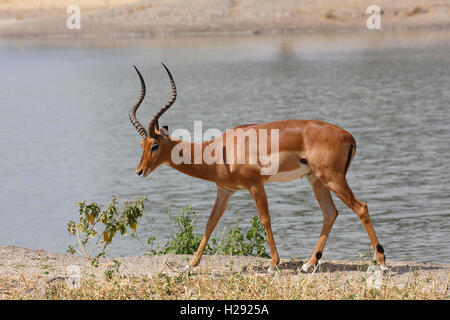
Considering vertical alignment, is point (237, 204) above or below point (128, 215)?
below

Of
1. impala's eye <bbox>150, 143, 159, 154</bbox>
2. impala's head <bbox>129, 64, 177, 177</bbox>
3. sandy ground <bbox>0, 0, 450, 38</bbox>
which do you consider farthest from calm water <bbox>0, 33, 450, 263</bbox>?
sandy ground <bbox>0, 0, 450, 38</bbox>

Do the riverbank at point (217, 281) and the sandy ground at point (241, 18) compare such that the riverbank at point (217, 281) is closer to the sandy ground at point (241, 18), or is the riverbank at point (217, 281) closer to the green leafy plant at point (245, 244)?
the green leafy plant at point (245, 244)

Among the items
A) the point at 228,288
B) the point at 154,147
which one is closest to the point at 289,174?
the point at 154,147

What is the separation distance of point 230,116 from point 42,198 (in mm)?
11368

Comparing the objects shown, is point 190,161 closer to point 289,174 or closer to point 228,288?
point 289,174

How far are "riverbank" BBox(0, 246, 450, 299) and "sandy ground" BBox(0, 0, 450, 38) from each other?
62205 mm

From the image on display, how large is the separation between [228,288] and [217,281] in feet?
1.27

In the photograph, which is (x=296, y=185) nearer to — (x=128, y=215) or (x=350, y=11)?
(x=128, y=215)

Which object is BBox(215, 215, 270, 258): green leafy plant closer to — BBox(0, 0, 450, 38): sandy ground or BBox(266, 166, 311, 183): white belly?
BBox(266, 166, 311, 183): white belly

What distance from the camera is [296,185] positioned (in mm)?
15727

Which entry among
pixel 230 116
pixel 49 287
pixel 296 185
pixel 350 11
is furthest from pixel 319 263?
pixel 350 11

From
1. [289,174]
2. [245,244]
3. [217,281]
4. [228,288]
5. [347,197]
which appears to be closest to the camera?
[228,288]

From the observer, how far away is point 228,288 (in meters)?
7.46

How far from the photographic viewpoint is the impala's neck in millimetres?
8695
